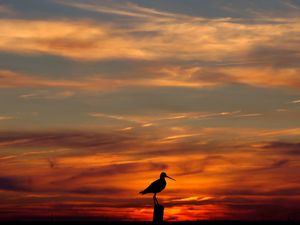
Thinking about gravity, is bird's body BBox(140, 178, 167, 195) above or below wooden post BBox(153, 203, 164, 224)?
above

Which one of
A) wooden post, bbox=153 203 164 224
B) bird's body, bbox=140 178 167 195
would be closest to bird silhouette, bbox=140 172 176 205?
bird's body, bbox=140 178 167 195

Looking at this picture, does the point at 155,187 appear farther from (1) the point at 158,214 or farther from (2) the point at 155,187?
(1) the point at 158,214

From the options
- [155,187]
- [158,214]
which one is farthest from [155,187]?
[158,214]

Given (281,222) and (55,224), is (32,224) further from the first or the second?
(281,222)

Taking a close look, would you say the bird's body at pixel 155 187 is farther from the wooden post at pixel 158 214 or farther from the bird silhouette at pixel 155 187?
the wooden post at pixel 158 214

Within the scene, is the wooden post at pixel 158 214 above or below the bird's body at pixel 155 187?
below

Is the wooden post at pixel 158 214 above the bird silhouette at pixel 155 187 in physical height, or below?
below

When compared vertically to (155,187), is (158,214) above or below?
below

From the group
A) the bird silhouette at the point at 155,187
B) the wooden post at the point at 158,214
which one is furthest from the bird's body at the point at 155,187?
the wooden post at the point at 158,214

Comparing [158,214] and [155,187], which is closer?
[158,214]

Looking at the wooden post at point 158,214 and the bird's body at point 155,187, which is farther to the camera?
the bird's body at point 155,187

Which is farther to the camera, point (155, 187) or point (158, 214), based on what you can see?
point (155, 187)

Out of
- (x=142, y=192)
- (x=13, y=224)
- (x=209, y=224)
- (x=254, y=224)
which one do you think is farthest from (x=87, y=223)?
(x=142, y=192)

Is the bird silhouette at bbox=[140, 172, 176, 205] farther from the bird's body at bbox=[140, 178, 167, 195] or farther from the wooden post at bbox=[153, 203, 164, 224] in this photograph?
the wooden post at bbox=[153, 203, 164, 224]
